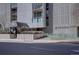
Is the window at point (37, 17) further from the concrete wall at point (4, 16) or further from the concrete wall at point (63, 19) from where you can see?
the concrete wall at point (4, 16)

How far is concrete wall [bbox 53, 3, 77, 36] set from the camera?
2.53 metres

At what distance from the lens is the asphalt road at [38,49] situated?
8.50ft

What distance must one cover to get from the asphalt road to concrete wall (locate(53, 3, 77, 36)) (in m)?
0.18

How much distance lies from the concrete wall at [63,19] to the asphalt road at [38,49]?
181mm

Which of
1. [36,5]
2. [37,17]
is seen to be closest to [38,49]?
[37,17]

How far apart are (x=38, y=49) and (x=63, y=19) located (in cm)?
49

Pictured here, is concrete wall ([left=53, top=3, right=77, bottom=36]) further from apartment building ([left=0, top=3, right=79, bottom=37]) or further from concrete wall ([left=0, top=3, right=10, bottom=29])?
concrete wall ([left=0, top=3, right=10, bottom=29])

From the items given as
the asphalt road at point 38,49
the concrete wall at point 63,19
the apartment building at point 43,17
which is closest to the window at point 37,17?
the apartment building at point 43,17

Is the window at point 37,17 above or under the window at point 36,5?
under

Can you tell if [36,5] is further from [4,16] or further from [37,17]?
[4,16]

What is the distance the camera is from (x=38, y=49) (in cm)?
260

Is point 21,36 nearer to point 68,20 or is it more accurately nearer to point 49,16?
point 49,16
